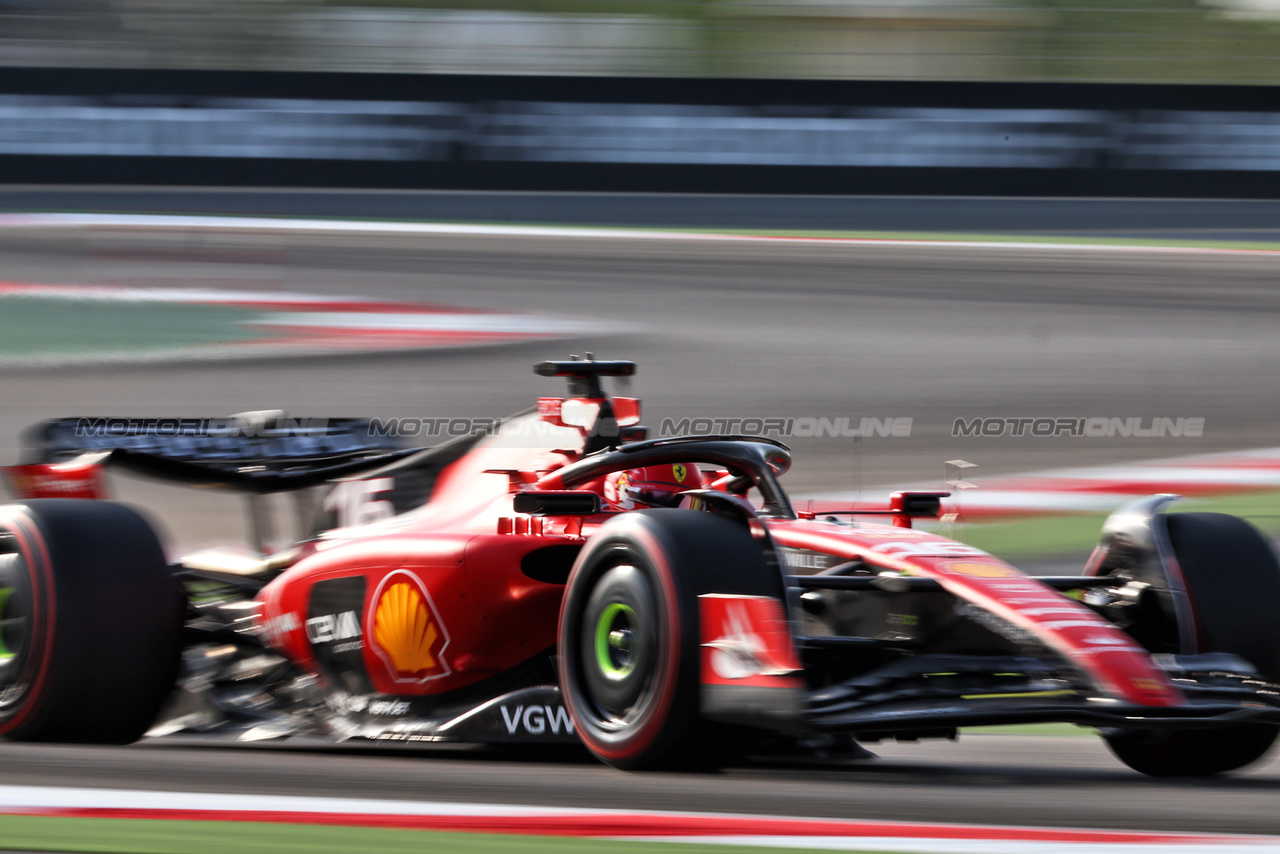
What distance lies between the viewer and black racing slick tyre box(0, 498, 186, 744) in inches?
182

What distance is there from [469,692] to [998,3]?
14.1m

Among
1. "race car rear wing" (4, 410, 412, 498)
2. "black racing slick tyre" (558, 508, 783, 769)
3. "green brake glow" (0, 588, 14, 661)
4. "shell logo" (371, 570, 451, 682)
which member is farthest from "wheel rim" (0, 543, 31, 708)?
"black racing slick tyre" (558, 508, 783, 769)

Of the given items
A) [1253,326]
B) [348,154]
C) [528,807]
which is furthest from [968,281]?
[528,807]

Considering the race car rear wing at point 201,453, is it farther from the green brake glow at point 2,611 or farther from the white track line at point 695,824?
the white track line at point 695,824

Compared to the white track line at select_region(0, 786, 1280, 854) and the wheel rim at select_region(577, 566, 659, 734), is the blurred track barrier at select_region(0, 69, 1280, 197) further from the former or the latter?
the white track line at select_region(0, 786, 1280, 854)

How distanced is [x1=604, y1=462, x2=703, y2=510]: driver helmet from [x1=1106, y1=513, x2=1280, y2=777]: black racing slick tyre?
57.7 inches

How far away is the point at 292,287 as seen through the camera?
13.6 m

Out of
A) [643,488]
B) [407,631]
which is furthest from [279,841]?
[643,488]

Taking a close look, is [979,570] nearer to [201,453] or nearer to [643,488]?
[643,488]

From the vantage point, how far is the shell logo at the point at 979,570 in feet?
12.3

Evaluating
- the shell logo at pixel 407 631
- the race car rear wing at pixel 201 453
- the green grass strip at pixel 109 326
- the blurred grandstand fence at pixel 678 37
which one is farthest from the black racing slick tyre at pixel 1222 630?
the blurred grandstand fence at pixel 678 37

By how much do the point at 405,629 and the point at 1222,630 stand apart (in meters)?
2.33

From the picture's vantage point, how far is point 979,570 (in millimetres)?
3762

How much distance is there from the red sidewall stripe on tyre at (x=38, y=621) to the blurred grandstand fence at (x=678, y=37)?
1111 centimetres
